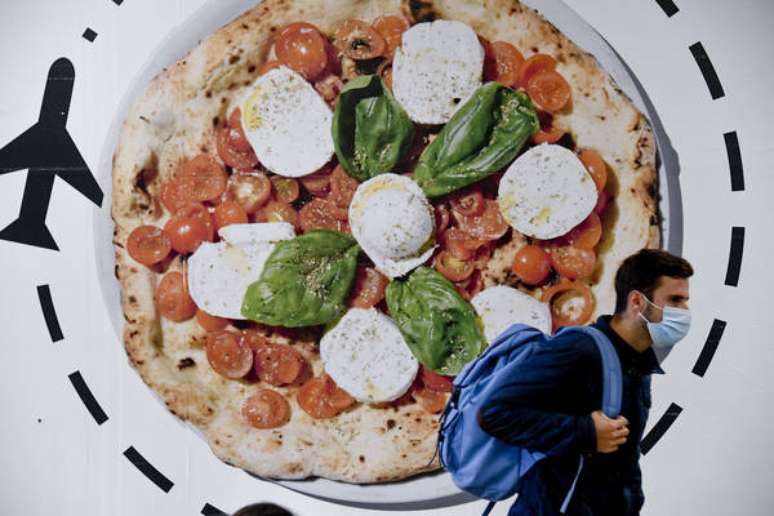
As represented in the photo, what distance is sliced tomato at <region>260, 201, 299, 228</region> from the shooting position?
2248mm

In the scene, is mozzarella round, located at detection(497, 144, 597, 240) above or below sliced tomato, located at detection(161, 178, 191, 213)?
below

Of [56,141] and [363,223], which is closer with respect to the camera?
[363,223]

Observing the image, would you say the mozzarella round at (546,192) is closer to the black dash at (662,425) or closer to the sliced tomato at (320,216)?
the sliced tomato at (320,216)

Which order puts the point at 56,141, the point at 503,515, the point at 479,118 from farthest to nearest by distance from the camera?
the point at 56,141, the point at 503,515, the point at 479,118

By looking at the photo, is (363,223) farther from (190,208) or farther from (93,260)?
(93,260)

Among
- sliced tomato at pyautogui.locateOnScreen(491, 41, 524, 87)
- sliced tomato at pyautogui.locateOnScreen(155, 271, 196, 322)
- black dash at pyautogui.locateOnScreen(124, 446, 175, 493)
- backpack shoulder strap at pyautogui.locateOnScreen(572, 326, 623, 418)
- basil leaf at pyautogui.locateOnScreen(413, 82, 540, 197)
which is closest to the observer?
backpack shoulder strap at pyautogui.locateOnScreen(572, 326, 623, 418)

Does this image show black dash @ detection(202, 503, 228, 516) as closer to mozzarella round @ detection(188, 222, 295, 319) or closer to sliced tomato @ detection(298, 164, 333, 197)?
mozzarella round @ detection(188, 222, 295, 319)

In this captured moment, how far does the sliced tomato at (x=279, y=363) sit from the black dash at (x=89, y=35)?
3.62ft

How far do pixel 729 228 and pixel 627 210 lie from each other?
29cm

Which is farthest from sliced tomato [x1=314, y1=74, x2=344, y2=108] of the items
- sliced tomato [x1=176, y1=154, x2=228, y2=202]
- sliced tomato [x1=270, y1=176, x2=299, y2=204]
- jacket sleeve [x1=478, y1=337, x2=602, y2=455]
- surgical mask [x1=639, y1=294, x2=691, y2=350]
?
surgical mask [x1=639, y1=294, x2=691, y2=350]

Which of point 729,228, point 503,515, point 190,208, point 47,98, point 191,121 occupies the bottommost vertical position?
point 503,515

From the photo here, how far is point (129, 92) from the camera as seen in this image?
2.33m

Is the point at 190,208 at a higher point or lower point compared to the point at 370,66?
lower

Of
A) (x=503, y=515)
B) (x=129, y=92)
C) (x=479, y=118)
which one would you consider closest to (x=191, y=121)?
(x=129, y=92)
